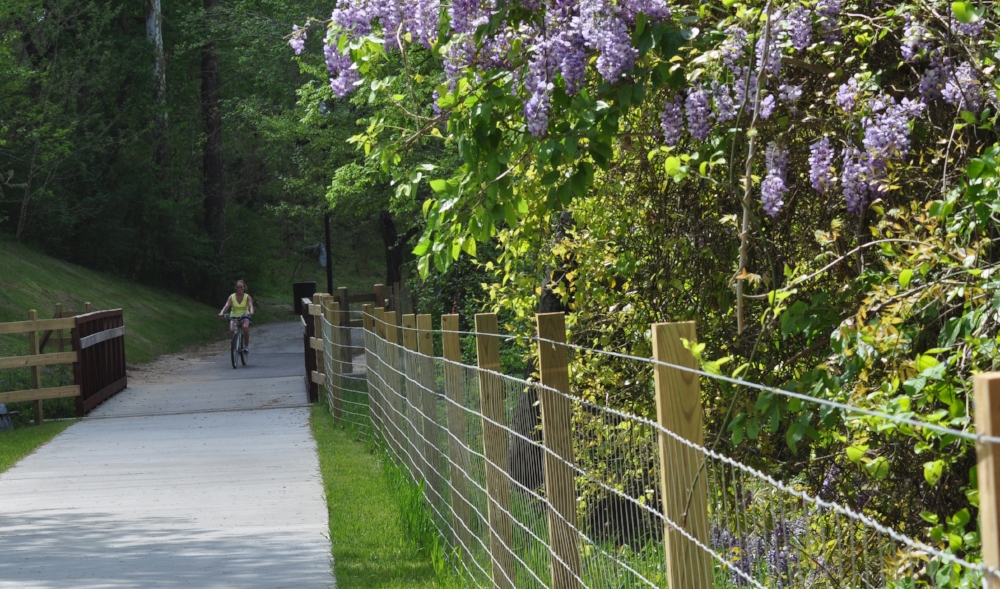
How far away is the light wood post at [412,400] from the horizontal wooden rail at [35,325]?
852 cm

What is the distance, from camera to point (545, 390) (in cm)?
411

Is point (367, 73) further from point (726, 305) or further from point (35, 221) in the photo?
point (35, 221)

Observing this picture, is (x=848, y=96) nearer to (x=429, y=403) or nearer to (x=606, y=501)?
(x=606, y=501)

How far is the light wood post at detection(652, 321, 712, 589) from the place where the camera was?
2.71 meters

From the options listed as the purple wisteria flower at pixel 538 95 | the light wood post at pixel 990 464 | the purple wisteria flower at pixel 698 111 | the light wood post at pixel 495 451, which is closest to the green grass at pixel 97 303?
the light wood post at pixel 495 451

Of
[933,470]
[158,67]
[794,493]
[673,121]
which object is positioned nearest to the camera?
[794,493]

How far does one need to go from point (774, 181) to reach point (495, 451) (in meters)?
1.82

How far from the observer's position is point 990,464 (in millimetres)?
1457

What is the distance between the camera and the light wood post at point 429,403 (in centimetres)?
689

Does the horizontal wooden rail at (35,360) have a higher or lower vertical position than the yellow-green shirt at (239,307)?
lower

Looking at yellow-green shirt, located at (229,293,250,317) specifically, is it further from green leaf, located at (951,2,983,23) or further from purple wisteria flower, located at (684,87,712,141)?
green leaf, located at (951,2,983,23)

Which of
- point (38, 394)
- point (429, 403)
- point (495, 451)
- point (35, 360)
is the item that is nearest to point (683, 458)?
point (495, 451)

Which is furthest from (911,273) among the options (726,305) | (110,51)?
(110,51)

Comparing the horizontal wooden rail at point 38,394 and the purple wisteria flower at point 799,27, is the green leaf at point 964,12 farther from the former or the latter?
the horizontal wooden rail at point 38,394
